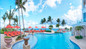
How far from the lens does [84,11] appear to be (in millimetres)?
12008

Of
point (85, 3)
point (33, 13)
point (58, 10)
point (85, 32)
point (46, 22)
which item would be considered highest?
point (58, 10)

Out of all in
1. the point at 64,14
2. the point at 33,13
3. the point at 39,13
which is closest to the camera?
the point at 33,13

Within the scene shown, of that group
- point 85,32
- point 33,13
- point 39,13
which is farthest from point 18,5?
point 39,13

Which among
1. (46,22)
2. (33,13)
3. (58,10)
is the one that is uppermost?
(58,10)

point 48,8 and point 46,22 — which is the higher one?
point 48,8

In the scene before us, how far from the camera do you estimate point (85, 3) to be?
39.5 ft

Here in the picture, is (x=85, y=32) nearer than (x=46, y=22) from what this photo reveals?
Yes

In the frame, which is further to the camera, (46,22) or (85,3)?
(46,22)

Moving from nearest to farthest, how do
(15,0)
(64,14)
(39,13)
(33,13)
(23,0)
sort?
(15,0) < (23,0) < (33,13) < (39,13) < (64,14)

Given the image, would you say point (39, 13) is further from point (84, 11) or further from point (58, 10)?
point (84, 11)

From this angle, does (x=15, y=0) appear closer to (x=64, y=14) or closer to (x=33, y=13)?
(x=33, y=13)

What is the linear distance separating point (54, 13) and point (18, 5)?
3330cm

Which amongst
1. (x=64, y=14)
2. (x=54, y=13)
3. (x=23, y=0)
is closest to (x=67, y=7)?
(x=64, y=14)

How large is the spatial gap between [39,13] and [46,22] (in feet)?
23.1
